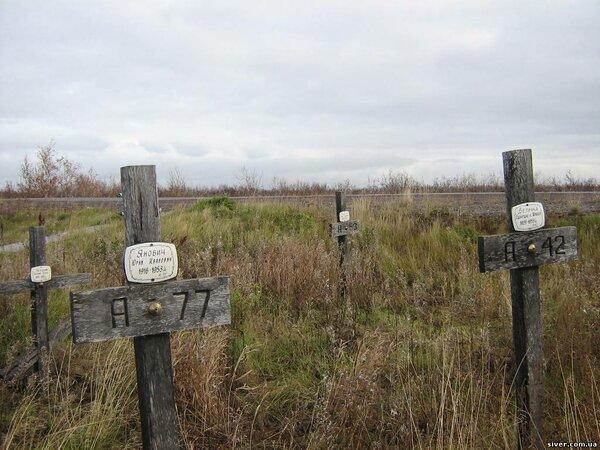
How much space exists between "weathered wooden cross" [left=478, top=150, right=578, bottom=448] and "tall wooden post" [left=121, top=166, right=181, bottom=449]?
2.05 metres

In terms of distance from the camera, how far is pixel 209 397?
3289 millimetres

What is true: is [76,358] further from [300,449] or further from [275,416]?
[300,449]

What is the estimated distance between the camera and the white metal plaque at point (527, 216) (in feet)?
→ 11.1

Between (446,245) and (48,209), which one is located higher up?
(48,209)

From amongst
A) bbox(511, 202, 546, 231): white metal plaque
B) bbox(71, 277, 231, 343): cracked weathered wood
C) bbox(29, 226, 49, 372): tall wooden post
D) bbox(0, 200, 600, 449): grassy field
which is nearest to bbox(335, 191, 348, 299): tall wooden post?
bbox(0, 200, 600, 449): grassy field

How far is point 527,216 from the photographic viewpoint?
3.41m

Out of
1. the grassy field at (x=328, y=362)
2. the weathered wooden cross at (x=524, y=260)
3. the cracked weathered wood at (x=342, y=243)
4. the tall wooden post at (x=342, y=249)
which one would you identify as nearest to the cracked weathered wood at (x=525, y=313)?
the weathered wooden cross at (x=524, y=260)

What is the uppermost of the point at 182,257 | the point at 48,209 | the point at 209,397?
the point at 48,209

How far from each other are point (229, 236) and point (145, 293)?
7037 millimetres

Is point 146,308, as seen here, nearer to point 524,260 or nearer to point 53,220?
point 524,260

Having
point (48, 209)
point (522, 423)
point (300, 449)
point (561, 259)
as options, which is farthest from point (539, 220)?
point (48, 209)

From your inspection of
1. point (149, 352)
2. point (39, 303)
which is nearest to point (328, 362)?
point (149, 352)

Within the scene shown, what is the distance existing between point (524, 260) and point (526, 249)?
8cm

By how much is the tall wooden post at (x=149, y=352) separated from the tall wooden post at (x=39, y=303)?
7.57ft
